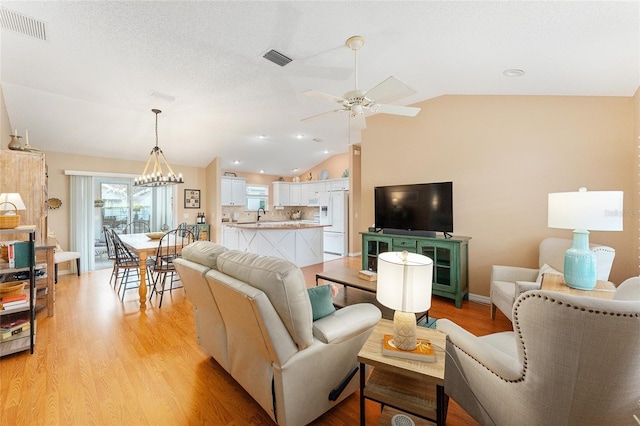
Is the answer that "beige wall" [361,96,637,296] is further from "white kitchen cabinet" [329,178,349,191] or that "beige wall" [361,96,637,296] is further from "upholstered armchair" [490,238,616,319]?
"white kitchen cabinet" [329,178,349,191]

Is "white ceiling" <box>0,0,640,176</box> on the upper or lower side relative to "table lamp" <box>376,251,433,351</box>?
upper

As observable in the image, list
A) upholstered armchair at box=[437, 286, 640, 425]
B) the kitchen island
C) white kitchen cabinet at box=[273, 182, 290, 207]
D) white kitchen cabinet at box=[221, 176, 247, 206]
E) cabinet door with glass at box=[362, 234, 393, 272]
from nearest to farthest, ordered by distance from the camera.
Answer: upholstered armchair at box=[437, 286, 640, 425]
cabinet door with glass at box=[362, 234, 393, 272]
the kitchen island
white kitchen cabinet at box=[221, 176, 247, 206]
white kitchen cabinet at box=[273, 182, 290, 207]

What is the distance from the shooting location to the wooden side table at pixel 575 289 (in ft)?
6.09

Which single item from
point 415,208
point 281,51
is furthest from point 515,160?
point 281,51

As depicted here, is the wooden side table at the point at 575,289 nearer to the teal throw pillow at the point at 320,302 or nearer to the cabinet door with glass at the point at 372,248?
the teal throw pillow at the point at 320,302

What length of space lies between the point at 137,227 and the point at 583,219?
25.3ft

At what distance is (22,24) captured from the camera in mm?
2277

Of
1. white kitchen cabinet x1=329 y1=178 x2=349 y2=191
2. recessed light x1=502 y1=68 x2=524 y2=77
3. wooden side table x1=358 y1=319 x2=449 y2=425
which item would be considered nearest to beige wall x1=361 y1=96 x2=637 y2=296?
recessed light x1=502 y1=68 x2=524 y2=77

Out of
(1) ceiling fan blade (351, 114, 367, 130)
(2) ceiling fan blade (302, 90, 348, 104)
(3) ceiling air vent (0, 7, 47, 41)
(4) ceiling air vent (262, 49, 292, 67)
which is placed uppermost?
(4) ceiling air vent (262, 49, 292, 67)

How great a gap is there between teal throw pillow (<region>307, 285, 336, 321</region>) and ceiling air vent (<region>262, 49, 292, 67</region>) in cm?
239

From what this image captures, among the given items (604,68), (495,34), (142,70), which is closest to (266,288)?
(495,34)

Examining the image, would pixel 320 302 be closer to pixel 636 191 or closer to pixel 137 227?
pixel 636 191

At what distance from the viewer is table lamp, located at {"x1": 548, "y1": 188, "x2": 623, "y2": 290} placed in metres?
1.82

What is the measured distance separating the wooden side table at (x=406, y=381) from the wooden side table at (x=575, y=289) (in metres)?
1.06
